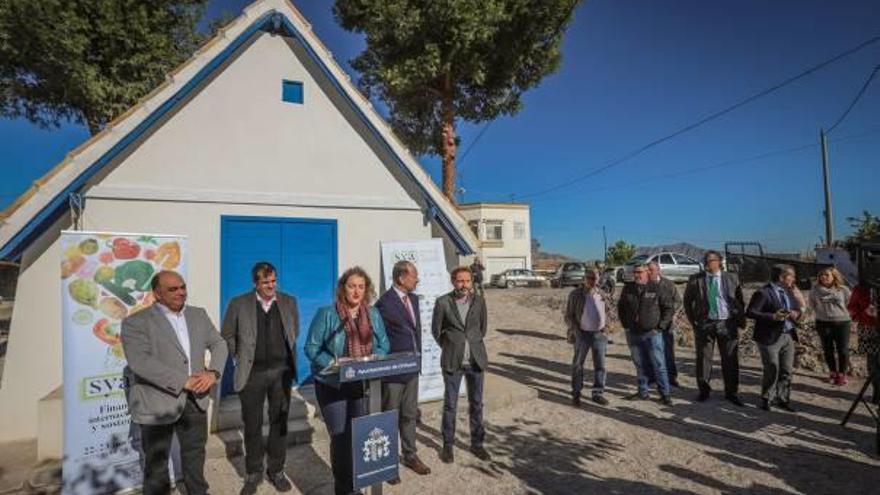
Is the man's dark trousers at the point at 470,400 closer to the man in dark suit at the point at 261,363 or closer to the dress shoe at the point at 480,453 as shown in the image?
the dress shoe at the point at 480,453

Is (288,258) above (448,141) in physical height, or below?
below

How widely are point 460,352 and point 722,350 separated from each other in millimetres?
4084

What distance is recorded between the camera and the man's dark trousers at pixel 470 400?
4.95 m

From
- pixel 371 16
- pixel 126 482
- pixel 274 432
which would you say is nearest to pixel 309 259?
pixel 274 432

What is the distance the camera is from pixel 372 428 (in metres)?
3.28

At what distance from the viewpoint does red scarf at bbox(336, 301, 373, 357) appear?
147 inches

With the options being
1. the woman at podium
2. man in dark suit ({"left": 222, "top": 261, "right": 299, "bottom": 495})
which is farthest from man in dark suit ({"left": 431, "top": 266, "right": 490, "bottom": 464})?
man in dark suit ({"left": 222, "top": 261, "right": 299, "bottom": 495})

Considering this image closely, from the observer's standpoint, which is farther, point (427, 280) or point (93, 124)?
point (93, 124)

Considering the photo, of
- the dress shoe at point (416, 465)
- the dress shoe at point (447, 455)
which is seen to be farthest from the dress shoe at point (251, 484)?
the dress shoe at point (447, 455)

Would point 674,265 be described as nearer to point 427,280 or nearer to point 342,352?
point 427,280

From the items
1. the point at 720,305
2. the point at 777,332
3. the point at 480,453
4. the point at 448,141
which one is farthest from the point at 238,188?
the point at 448,141

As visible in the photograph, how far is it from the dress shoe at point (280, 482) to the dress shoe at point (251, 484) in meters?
0.14

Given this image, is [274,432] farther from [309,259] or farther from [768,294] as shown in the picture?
[768,294]

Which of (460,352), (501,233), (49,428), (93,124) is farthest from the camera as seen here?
(501,233)
